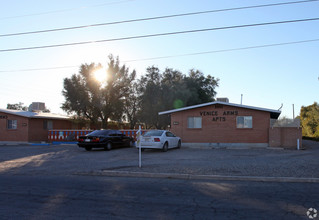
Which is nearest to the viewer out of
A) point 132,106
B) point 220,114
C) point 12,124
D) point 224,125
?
point 224,125

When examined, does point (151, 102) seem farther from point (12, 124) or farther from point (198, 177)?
point (198, 177)

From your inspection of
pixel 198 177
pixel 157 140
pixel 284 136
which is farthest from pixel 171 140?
pixel 198 177

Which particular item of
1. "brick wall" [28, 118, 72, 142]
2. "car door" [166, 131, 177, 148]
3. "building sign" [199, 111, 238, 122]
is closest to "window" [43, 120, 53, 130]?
"brick wall" [28, 118, 72, 142]

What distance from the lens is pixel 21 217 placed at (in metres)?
5.62

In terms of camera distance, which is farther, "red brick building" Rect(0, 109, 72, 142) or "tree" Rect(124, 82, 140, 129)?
"tree" Rect(124, 82, 140, 129)

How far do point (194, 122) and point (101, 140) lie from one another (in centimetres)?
729

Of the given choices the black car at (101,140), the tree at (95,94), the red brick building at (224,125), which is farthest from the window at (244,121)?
the tree at (95,94)

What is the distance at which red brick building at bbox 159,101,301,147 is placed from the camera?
20.9m

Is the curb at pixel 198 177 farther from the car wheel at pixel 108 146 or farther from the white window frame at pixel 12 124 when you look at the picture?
the white window frame at pixel 12 124

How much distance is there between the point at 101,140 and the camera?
19.4 meters

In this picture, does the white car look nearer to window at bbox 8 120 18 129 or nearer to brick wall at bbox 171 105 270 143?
brick wall at bbox 171 105 270 143

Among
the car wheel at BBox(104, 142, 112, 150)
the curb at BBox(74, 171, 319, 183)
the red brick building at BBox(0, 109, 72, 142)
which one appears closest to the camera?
the curb at BBox(74, 171, 319, 183)

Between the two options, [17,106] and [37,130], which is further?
[17,106]

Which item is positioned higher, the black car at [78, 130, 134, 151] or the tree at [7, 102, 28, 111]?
the tree at [7, 102, 28, 111]
